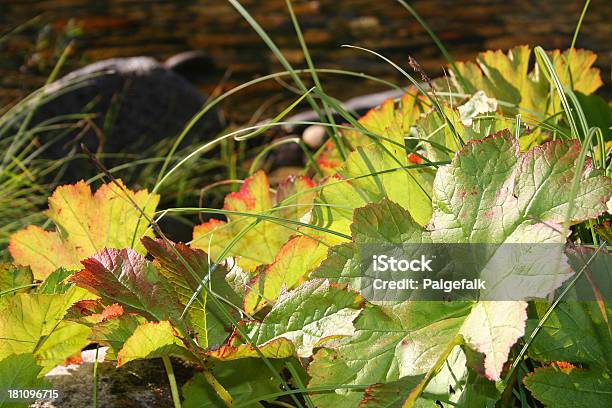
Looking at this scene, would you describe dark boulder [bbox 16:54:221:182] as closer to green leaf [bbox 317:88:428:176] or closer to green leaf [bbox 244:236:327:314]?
green leaf [bbox 317:88:428:176]

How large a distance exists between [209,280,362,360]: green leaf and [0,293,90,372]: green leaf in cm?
15

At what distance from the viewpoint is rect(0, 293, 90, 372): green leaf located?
68cm

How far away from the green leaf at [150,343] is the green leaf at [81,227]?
0.20m

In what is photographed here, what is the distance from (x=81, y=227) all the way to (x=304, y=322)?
0.30 meters

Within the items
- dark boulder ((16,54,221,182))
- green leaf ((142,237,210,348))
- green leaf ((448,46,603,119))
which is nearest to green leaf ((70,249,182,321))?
green leaf ((142,237,210,348))

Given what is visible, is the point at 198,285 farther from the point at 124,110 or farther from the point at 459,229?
the point at 124,110

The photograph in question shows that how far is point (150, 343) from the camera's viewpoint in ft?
2.06

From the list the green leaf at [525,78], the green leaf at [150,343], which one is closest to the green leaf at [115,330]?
the green leaf at [150,343]

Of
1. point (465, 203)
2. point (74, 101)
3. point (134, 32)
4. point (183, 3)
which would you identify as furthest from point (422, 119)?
point (183, 3)

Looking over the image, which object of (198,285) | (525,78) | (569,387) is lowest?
(569,387)

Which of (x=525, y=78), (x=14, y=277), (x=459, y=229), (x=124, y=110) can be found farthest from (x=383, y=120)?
(x=124, y=110)

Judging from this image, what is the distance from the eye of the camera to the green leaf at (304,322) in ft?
2.05

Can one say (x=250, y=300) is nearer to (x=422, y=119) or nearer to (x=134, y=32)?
(x=422, y=119)

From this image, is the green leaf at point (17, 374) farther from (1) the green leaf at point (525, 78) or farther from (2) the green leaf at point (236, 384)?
(1) the green leaf at point (525, 78)
